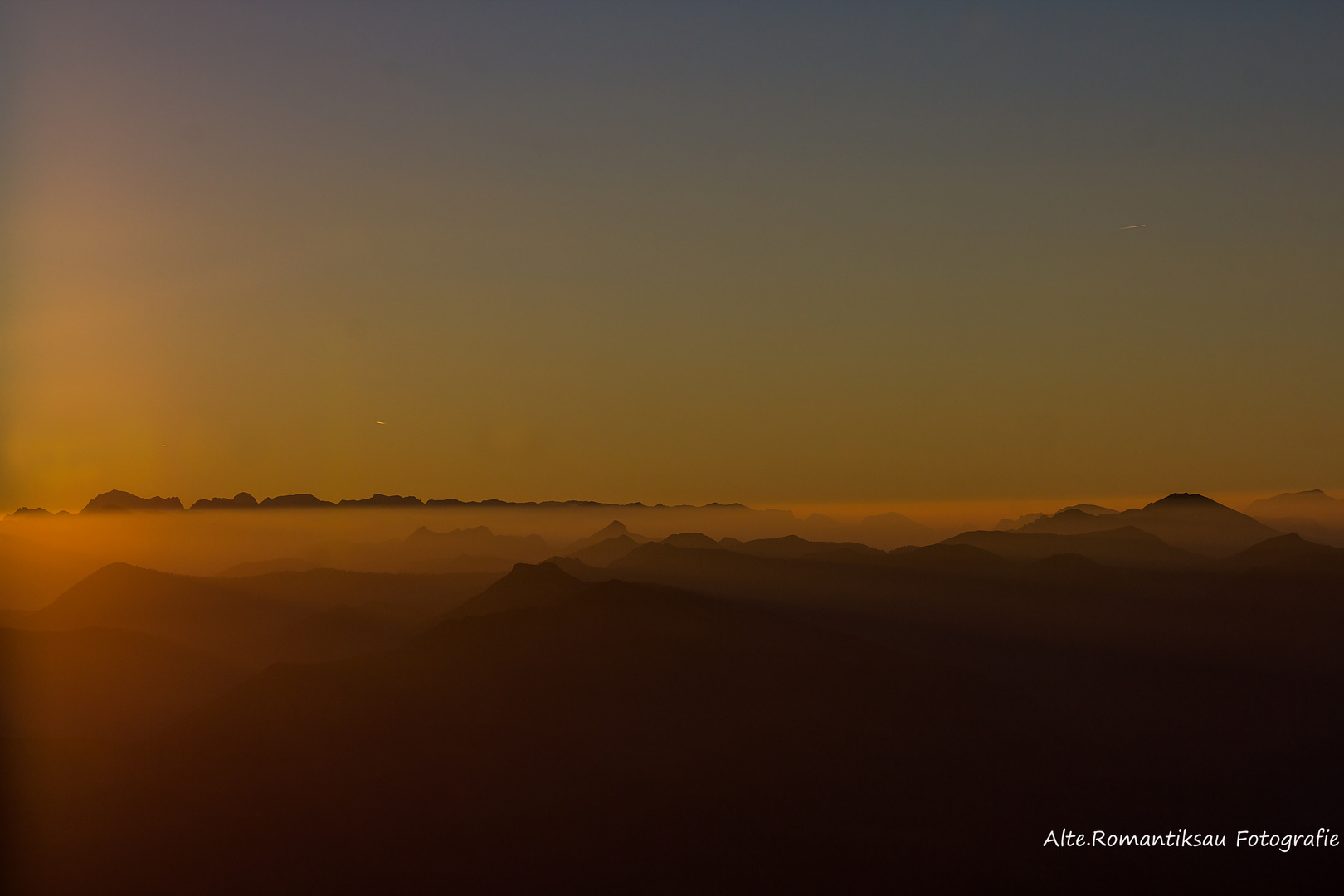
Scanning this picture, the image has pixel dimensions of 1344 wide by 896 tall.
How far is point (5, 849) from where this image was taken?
142500 millimetres

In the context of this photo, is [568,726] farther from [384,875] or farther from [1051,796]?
[1051,796]

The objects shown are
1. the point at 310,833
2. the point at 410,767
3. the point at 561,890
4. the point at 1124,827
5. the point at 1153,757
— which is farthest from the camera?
the point at 1153,757

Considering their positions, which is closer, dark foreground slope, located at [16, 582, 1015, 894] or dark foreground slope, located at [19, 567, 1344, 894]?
dark foreground slope, located at [19, 567, 1344, 894]

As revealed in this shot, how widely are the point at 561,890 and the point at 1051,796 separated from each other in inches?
3209

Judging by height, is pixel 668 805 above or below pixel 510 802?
below

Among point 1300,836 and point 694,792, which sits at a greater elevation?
point 694,792

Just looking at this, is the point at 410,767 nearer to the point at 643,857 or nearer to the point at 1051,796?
the point at 643,857

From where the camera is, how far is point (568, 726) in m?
194

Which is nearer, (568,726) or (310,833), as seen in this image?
(310,833)

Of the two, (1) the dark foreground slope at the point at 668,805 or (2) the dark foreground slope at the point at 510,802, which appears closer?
(1) the dark foreground slope at the point at 668,805

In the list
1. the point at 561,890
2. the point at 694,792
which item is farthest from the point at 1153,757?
the point at 561,890

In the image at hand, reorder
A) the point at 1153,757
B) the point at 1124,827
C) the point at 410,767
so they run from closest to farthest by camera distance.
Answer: the point at 1124,827, the point at 410,767, the point at 1153,757

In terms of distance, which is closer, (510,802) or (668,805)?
(668,805)

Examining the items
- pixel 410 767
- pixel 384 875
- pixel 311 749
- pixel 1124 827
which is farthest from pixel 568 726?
pixel 1124 827
